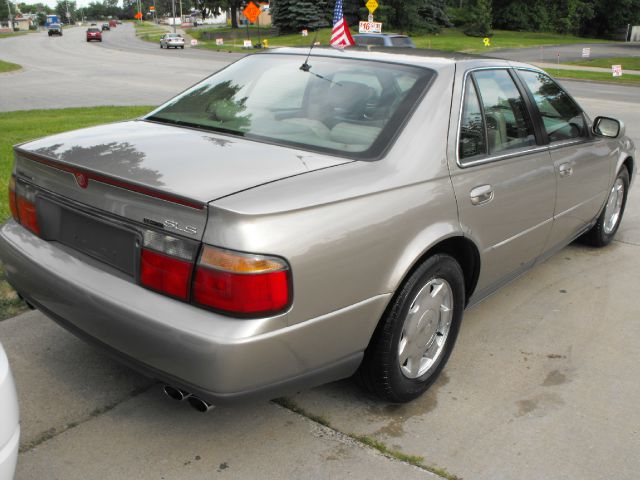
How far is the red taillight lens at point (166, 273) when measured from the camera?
232 cm

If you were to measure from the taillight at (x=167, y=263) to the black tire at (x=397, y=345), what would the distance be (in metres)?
0.91

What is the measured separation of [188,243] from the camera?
231 centimetres

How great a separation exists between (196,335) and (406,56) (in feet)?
6.64

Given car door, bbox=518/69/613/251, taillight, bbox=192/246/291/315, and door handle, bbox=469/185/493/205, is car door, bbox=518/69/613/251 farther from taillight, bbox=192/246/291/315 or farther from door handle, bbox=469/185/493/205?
taillight, bbox=192/246/291/315

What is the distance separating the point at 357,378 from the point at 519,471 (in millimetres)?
785

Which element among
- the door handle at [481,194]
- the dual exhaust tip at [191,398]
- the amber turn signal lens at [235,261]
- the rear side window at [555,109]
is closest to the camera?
the amber turn signal lens at [235,261]

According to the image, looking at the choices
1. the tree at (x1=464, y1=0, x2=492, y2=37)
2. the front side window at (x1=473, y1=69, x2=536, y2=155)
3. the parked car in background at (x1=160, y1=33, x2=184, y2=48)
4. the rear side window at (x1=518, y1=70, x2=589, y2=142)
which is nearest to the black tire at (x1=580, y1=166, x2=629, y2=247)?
the rear side window at (x1=518, y1=70, x2=589, y2=142)

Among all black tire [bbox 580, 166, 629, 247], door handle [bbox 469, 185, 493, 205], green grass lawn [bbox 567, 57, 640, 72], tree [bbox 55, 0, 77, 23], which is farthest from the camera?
tree [bbox 55, 0, 77, 23]

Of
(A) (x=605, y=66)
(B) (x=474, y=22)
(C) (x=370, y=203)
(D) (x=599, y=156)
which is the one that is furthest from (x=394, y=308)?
(B) (x=474, y=22)

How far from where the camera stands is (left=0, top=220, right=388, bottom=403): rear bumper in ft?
7.46

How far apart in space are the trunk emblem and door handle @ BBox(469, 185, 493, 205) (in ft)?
5.64

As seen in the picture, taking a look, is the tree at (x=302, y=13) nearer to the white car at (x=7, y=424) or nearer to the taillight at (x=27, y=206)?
the taillight at (x=27, y=206)

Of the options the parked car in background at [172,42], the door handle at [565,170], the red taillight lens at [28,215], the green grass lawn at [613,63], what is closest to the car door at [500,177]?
the door handle at [565,170]

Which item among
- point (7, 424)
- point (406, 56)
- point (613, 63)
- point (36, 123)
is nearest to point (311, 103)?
point (406, 56)
